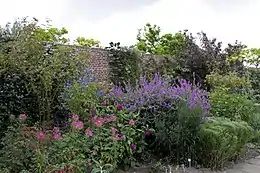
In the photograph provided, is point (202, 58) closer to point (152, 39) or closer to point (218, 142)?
point (152, 39)

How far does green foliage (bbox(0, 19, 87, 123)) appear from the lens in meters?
5.89

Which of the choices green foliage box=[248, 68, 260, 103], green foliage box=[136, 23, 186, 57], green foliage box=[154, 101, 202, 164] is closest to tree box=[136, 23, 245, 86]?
green foliage box=[248, 68, 260, 103]

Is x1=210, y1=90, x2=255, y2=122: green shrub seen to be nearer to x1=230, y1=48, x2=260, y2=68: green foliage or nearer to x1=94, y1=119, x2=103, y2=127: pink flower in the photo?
x1=94, y1=119, x2=103, y2=127: pink flower

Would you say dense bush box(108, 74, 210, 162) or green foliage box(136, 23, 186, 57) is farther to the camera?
green foliage box(136, 23, 186, 57)

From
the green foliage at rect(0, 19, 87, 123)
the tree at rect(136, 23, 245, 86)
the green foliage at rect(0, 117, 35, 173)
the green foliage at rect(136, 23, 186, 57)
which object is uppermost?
the green foliage at rect(136, 23, 186, 57)

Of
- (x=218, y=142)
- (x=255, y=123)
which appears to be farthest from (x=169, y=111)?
(x=255, y=123)

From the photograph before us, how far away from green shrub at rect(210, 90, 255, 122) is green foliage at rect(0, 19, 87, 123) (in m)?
2.93

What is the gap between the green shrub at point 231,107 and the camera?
7.38m

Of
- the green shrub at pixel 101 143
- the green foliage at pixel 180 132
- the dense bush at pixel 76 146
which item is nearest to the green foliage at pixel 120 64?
the green foliage at pixel 180 132

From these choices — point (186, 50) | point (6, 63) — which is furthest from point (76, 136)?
point (186, 50)

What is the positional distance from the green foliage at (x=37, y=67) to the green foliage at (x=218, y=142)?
8.21ft

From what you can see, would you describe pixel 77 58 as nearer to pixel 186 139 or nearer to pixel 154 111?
pixel 154 111

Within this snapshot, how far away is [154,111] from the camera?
5.66 meters

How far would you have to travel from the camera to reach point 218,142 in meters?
5.11
